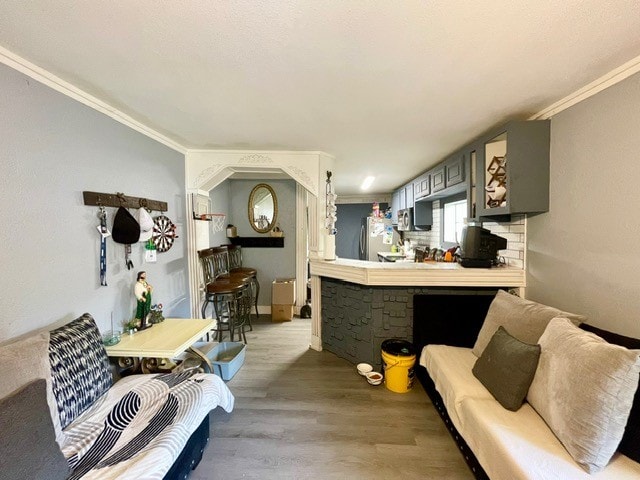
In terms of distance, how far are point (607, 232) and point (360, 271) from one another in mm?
1633

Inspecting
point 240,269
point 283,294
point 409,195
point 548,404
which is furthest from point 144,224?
point 409,195

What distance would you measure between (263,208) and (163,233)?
6.85 feet

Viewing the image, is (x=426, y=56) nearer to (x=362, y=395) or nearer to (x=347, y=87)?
(x=347, y=87)

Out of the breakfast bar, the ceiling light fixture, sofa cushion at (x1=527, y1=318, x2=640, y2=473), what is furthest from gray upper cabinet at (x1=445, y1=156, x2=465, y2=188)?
sofa cushion at (x1=527, y1=318, x2=640, y2=473)

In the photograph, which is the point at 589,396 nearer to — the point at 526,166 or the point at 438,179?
the point at 526,166

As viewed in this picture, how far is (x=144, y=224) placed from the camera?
207cm

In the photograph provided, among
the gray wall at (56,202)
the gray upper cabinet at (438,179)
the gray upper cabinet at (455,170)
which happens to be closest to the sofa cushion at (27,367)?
the gray wall at (56,202)

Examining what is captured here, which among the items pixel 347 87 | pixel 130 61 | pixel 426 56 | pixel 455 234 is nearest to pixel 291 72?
pixel 347 87

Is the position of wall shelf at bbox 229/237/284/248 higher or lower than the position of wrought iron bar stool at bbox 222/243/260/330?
higher

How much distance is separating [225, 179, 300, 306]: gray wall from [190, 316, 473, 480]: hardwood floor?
1884 millimetres

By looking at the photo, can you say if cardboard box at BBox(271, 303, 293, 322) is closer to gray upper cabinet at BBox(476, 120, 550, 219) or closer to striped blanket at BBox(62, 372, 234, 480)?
striped blanket at BBox(62, 372, 234, 480)

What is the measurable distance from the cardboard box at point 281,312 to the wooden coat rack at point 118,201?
2.22 m

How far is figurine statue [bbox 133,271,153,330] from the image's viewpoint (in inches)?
78.4

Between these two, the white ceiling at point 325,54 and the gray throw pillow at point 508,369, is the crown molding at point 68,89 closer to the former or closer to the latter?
the white ceiling at point 325,54
